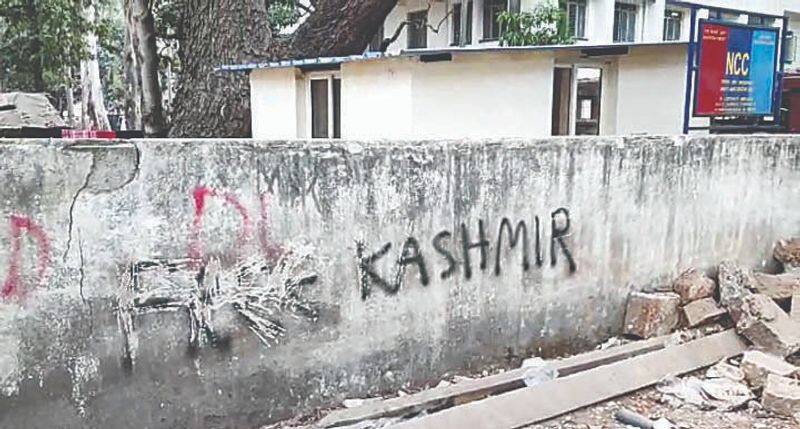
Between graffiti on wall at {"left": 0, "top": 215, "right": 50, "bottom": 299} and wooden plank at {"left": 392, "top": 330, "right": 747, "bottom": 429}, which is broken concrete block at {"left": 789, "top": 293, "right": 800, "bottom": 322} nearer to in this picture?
wooden plank at {"left": 392, "top": 330, "right": 747, "bottom": 429}

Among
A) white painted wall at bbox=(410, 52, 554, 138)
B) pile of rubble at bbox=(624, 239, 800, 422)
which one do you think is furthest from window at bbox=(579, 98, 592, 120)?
pile of rubble at bbox=(624, 239, 800, 422)

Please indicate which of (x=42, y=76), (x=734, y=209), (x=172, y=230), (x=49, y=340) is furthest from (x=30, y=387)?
(x=42, y=76)

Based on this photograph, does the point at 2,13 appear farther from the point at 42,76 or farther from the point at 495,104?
the point at 495,104

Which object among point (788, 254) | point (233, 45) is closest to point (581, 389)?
point (788, 254)

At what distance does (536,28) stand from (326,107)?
4.99m

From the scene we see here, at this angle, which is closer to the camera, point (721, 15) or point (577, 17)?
point (577, 17)

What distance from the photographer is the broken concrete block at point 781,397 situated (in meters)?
4.34

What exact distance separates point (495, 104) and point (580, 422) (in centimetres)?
569

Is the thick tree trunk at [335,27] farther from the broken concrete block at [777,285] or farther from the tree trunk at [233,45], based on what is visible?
the broken concrete block at [777,285]

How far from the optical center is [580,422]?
4.22 meters

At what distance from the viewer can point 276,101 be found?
10.8m

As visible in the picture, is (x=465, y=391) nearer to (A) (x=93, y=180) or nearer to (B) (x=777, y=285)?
(A) (x=93, y=180)

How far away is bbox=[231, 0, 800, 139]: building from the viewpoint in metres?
8.88

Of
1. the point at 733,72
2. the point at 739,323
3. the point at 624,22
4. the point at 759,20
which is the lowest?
the point at 739,323
